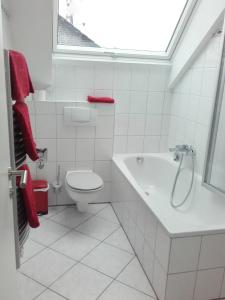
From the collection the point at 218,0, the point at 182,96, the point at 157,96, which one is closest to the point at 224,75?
the point at 218,0

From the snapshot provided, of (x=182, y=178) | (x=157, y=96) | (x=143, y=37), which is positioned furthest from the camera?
(x=157, y=96)

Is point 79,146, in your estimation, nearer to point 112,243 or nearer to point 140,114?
point 140,114

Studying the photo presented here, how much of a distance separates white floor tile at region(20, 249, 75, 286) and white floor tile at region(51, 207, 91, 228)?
459mm

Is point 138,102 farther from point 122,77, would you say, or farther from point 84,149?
point 84,149

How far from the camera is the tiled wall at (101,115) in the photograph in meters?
2.79

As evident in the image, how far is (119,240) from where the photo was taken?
2.36m

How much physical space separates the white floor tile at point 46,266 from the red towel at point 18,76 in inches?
50.7

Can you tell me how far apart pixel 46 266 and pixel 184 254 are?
103cm

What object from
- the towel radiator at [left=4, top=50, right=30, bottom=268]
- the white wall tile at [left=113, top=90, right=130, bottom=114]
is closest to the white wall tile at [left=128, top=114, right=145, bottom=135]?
the white wall tile at [left=113, top=90, right=130, bottom=114]

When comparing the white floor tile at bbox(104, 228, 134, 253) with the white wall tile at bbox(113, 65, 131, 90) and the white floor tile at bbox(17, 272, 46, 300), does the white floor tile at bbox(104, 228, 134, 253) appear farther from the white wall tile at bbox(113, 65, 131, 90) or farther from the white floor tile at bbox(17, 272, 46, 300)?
the white wall tile at bbox(113, 65, 131, 90)

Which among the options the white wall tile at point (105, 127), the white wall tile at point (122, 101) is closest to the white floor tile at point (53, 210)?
the white wall tile at point (105, 127)

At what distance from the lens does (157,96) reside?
315 cm

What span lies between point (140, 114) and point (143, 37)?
2.78ft

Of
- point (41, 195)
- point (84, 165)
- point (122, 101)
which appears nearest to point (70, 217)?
point (41, 195)
